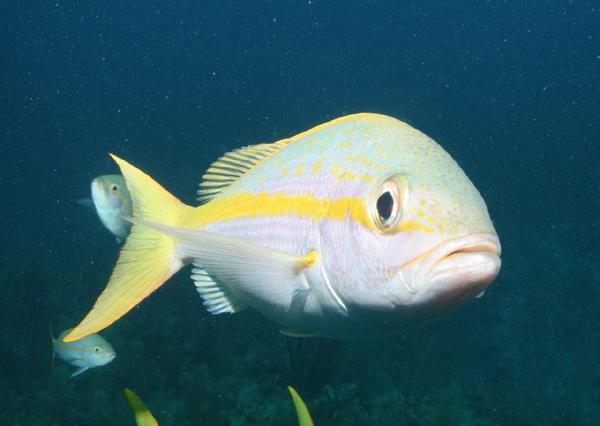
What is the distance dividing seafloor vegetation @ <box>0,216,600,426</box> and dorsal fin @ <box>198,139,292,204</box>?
14.4 feet

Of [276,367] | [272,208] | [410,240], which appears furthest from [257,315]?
[410,240]

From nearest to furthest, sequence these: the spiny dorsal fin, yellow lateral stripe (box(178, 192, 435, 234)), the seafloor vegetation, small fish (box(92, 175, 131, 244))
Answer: yellow lateral stripe (box(178, 192, 435, 234)) < the spiny dorsal fin < small fish (box(92, 175, 131, 244)) < the seafloor vegetation

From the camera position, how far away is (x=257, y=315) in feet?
28.3

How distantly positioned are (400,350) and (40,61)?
77.5m

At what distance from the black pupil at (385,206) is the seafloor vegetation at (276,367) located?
5273 millimetres

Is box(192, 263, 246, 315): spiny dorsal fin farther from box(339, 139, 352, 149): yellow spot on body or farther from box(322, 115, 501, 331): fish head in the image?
box(339, 139, 352, 149): yellow spot on body

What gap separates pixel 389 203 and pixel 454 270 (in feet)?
1.04

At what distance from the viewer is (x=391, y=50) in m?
77.5

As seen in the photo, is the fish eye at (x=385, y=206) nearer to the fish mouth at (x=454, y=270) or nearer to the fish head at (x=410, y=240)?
the fish head at (x=410, y=240)

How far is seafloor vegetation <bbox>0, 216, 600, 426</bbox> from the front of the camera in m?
6.74

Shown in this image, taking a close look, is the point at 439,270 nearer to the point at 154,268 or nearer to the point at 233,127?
the point at 154,268

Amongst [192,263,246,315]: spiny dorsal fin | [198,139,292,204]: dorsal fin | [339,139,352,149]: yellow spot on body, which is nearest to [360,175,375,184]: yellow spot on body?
[339,139,352,149]: yellow spot on body

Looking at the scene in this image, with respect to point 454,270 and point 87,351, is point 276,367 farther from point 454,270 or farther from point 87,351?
point 454,270

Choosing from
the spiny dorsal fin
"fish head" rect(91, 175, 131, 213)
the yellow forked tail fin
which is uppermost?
"fish head" rect(91, 175, 131, 213)
